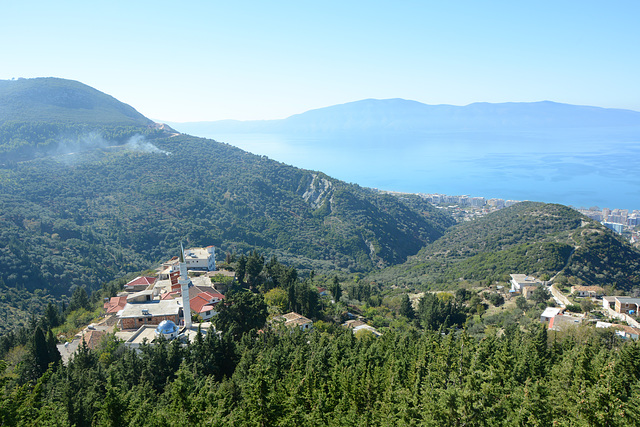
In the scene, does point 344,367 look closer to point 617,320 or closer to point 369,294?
point 617,320

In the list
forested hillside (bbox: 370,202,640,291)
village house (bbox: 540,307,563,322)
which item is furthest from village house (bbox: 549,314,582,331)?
forested hillside (bbox: 370,202,640,291)

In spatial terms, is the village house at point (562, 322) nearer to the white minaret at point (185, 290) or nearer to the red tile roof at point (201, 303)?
the red tile roof at point (201, 303)

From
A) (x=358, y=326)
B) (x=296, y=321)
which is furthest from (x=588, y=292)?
(x=296, y=321)

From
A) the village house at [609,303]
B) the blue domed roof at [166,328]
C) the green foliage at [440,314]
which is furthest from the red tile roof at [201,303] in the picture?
the village house at [609,303]

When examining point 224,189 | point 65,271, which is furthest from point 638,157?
point 65,271

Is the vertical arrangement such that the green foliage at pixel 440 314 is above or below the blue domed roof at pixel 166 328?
below

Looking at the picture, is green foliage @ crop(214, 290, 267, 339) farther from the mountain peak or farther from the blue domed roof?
the mountain peak

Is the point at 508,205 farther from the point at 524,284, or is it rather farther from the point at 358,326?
the point at 358,326
